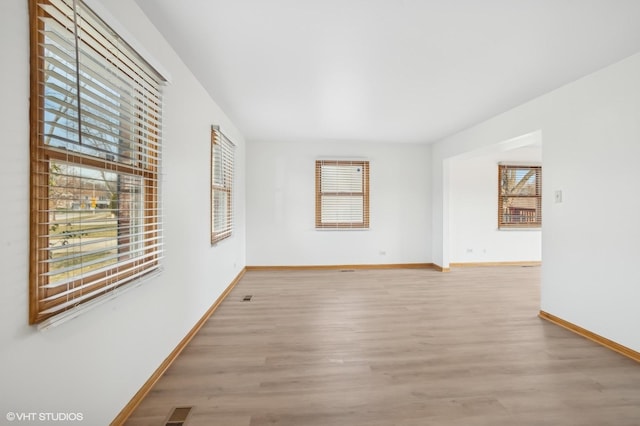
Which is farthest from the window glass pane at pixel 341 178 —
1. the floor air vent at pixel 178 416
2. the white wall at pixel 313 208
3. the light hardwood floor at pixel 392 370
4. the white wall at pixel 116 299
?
the floor air vent at pixel 178 416

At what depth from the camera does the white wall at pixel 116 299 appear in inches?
40.5

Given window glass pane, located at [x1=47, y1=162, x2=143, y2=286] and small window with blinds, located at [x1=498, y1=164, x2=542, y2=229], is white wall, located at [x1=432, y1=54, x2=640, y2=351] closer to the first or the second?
small window with blinds, located at [x1=498, y1=164, x2=542, y2=229]

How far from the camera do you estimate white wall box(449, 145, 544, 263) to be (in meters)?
6.01

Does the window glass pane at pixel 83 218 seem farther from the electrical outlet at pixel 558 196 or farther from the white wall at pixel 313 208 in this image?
the electrical outlet at pixel 558 196

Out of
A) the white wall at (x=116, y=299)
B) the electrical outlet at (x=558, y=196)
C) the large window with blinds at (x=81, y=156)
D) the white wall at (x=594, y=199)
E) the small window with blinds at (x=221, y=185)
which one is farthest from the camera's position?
the small window with blinds at (x=221, y=185)

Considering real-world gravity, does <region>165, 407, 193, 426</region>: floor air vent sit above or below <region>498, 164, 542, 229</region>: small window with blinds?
below

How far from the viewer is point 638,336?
2.38m

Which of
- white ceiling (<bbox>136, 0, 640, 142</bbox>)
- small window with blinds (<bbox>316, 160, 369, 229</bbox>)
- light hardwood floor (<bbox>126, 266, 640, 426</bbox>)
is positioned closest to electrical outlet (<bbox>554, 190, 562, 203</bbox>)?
white ceiling (<bbox>136, 0, 640, 142</bbox>)

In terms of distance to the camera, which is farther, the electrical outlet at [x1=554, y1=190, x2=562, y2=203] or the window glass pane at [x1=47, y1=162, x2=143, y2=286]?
the electrical outlet at [x1=554, y1=190, x2=562, y2=203]

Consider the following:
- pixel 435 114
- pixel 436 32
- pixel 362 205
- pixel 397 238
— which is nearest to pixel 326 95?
pixel 436 32

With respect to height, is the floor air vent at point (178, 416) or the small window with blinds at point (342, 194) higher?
the small window with blinds at point (342, 194)

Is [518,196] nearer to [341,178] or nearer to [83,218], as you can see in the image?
A: [341,178]

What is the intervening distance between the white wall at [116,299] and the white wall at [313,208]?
7.62ft

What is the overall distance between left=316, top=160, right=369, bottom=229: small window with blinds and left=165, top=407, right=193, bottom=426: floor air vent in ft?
13.6
